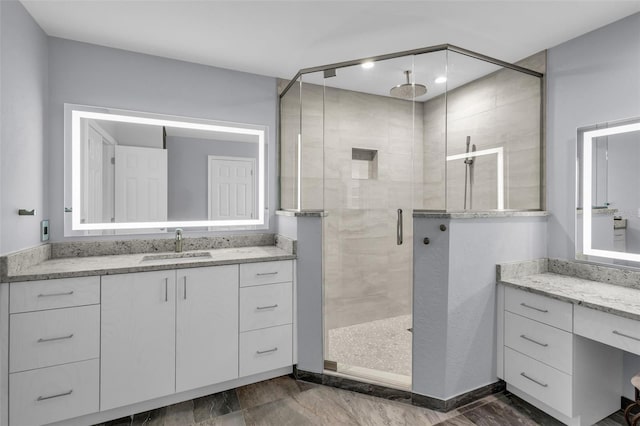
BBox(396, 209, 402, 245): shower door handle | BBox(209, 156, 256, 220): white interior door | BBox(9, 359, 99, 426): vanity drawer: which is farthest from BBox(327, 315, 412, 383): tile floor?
BBox(9, 359, 99, 426): vanity drawer

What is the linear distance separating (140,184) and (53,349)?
3.95ft

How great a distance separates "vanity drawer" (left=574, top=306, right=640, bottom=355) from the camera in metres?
1.48

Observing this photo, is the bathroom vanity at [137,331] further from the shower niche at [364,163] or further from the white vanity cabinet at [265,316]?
the shower niche at [364,163]

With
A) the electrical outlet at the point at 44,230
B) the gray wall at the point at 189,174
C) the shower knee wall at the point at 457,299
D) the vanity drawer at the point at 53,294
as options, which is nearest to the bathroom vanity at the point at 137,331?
the vanity drawer at the point at 53,294

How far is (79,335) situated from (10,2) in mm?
1865

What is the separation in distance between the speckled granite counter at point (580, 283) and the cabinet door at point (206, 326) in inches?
72.2

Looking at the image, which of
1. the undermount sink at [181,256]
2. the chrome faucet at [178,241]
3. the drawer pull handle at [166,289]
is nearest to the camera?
the drawer pull handle at [166,289]

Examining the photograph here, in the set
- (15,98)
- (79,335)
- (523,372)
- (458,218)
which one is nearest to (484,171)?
(458,218)

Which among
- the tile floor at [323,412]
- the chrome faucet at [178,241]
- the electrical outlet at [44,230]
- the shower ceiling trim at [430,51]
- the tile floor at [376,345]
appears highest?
the shower ceiling trim at [430,51]

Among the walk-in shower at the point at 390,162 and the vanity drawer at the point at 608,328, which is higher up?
the walk-in shower at the point at 390,162

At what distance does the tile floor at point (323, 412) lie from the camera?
1.86 meters

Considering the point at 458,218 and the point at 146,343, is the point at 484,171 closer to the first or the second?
the point at 458,218

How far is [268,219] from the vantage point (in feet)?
9.25

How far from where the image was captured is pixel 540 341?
1.87 meters
